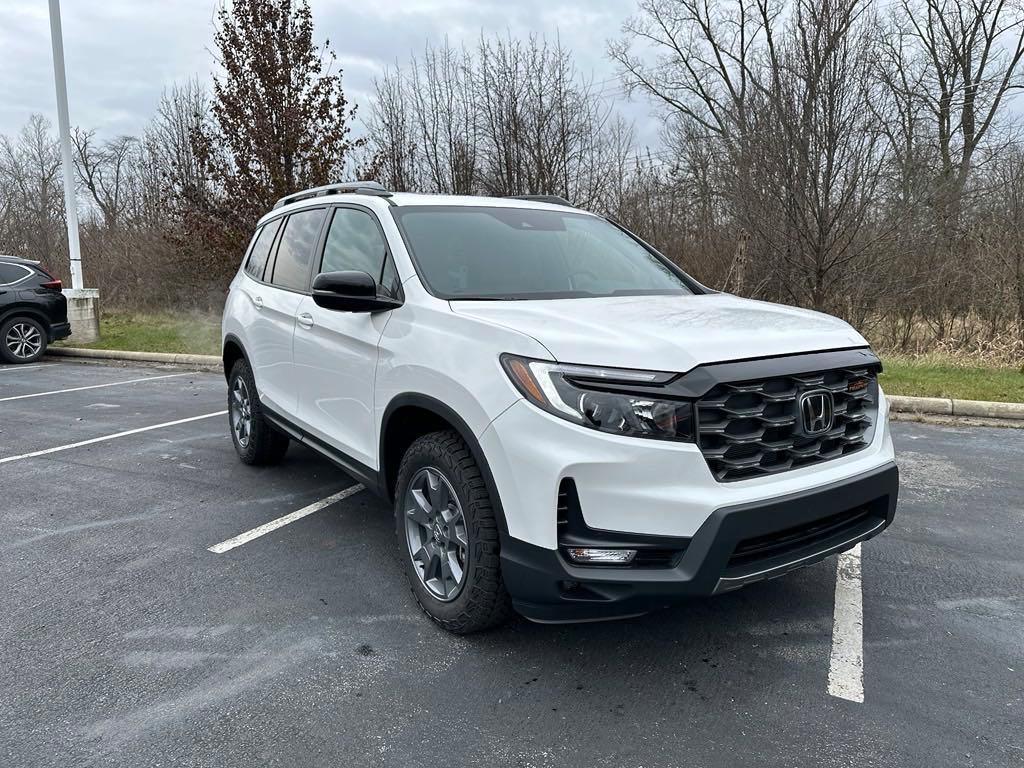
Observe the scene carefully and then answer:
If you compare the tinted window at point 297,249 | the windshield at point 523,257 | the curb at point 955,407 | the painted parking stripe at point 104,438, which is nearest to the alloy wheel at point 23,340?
the painted parking stripe at point 104,438

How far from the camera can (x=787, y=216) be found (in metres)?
11.5

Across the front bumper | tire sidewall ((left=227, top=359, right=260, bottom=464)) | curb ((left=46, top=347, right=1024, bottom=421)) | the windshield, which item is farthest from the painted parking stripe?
curb ((left=46, top=347, right=1024, bottom=421))

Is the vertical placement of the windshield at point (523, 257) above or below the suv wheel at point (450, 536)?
above

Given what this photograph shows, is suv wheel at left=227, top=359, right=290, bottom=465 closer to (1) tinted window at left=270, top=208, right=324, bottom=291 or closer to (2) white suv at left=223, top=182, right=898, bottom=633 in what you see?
(1) tinted window at left=270, top=208, right=324, bottom=291

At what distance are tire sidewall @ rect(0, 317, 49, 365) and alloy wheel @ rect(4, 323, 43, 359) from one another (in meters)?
0.03

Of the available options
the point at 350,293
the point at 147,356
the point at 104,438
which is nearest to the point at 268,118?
the point at 147,356

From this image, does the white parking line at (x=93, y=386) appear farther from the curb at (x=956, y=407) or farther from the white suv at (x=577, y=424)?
the curb at (x=956, y=407)

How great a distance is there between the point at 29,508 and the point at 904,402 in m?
7.69

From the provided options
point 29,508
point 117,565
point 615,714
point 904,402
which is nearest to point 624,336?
point 615,714

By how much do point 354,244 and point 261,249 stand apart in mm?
1781

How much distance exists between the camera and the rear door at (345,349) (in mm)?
3473

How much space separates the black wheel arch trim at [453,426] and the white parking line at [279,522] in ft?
4.30

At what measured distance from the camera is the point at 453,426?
2812 millimetres

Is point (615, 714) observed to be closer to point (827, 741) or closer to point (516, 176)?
point (827, 741)
